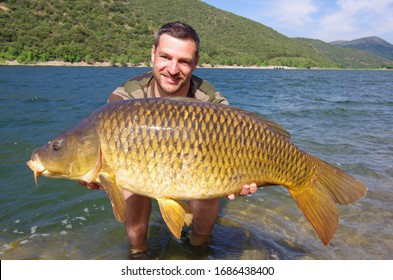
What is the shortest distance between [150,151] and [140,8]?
97.3 m

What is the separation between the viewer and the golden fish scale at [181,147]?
6.54 ft

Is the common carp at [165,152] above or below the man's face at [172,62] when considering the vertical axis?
below

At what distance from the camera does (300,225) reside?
3600 millimetres

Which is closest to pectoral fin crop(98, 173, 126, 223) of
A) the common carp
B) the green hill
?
the common carp

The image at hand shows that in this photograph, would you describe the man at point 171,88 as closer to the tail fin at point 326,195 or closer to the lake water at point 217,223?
the lake water at point 217,223

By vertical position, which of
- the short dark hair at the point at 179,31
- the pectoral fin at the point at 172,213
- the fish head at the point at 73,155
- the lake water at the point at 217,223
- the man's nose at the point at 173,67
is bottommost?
the lake water at the point at 217,223

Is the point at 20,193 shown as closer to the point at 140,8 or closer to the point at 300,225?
the point at 300,225

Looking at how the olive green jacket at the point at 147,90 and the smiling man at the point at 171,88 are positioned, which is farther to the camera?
the olive green jacket at the point at 147,90

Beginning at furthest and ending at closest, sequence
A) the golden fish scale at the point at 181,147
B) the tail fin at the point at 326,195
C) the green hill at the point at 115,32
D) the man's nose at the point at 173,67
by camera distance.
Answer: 1. the green hill at the point at 115,32
2. the man's nose at the point at 173,67
3. the tail fin at the point at 326,195
4. the golden fish scale at the point at 181,147

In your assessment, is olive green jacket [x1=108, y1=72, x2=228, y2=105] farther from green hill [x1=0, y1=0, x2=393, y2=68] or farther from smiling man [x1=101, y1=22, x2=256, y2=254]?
green hill [x1=0, y1=0, x2=393, y2=68]

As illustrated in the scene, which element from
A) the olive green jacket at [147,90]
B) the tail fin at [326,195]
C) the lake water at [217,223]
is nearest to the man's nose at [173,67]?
the olive green jacket at [147,90]

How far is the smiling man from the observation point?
260 centimetres
